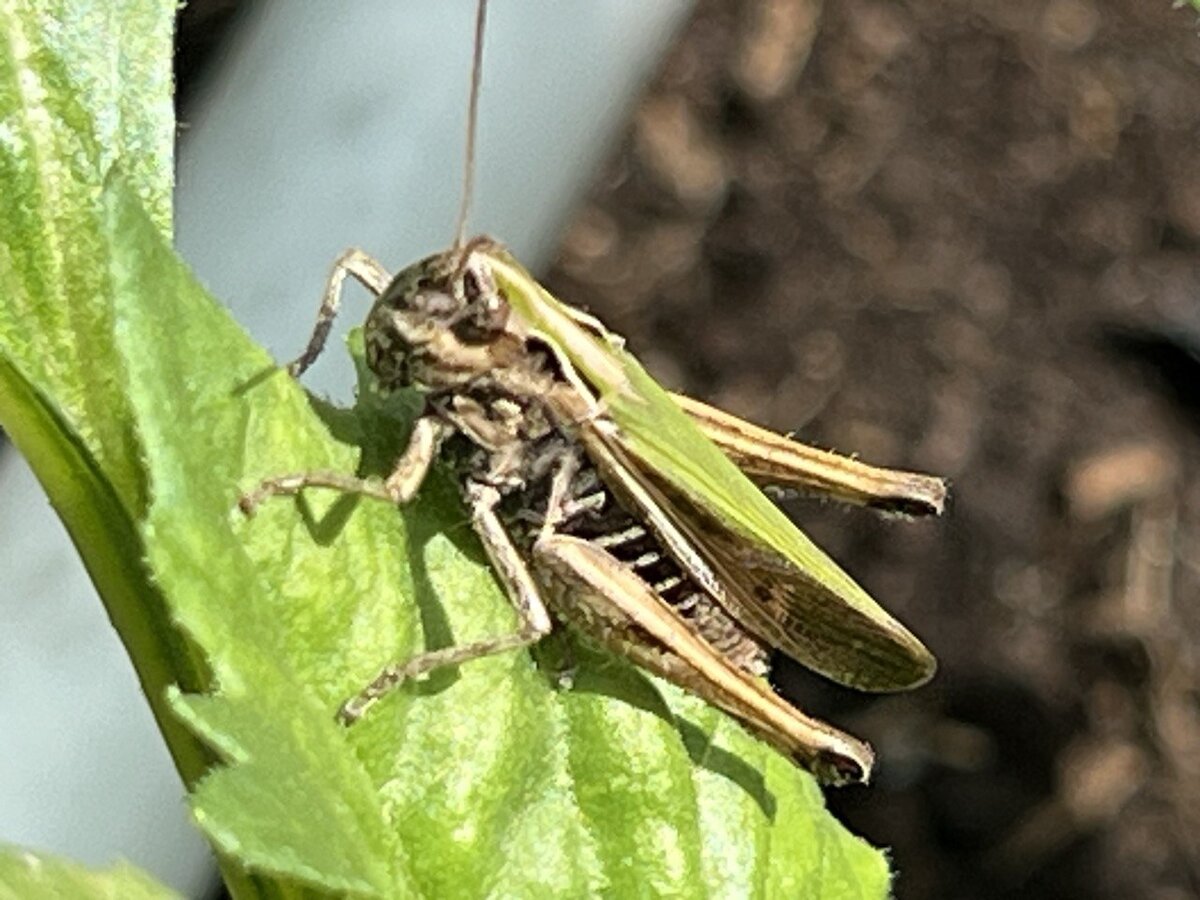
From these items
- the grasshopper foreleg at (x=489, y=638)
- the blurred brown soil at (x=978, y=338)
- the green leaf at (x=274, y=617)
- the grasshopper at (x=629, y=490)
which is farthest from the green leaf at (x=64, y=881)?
the blurred brown soil at (x=978, y=338)

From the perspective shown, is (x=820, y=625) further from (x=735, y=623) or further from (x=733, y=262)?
(x=733, y=262)

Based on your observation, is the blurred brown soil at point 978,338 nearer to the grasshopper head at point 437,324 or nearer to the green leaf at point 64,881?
the grasshopper head at point 437,324

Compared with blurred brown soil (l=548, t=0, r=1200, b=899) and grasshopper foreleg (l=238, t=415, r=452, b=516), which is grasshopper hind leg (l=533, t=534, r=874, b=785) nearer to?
grasshopper foreleg (l=238, t=415, r=452, b=516)

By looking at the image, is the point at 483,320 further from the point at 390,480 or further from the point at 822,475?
the point at 822,475

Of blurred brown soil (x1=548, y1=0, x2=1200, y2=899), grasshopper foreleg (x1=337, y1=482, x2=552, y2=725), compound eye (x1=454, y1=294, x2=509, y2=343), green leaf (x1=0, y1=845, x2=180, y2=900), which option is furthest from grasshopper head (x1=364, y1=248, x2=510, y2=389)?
blurred brown soil (x1=548, y1=0, x2=1200, y2=899)

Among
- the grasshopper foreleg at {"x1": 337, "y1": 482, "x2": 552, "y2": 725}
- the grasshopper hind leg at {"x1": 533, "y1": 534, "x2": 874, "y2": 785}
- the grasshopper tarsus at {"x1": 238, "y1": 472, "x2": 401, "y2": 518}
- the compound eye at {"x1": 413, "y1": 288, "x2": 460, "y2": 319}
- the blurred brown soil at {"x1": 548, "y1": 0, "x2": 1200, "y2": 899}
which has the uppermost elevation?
the grasshopper tarsus at {"x1": 238, "y1": 472, "x2": 401, "y2": 518}

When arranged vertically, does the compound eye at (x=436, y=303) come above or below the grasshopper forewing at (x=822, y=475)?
above

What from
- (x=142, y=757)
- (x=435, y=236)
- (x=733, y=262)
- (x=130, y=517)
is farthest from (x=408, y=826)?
(x=733, y=262)
